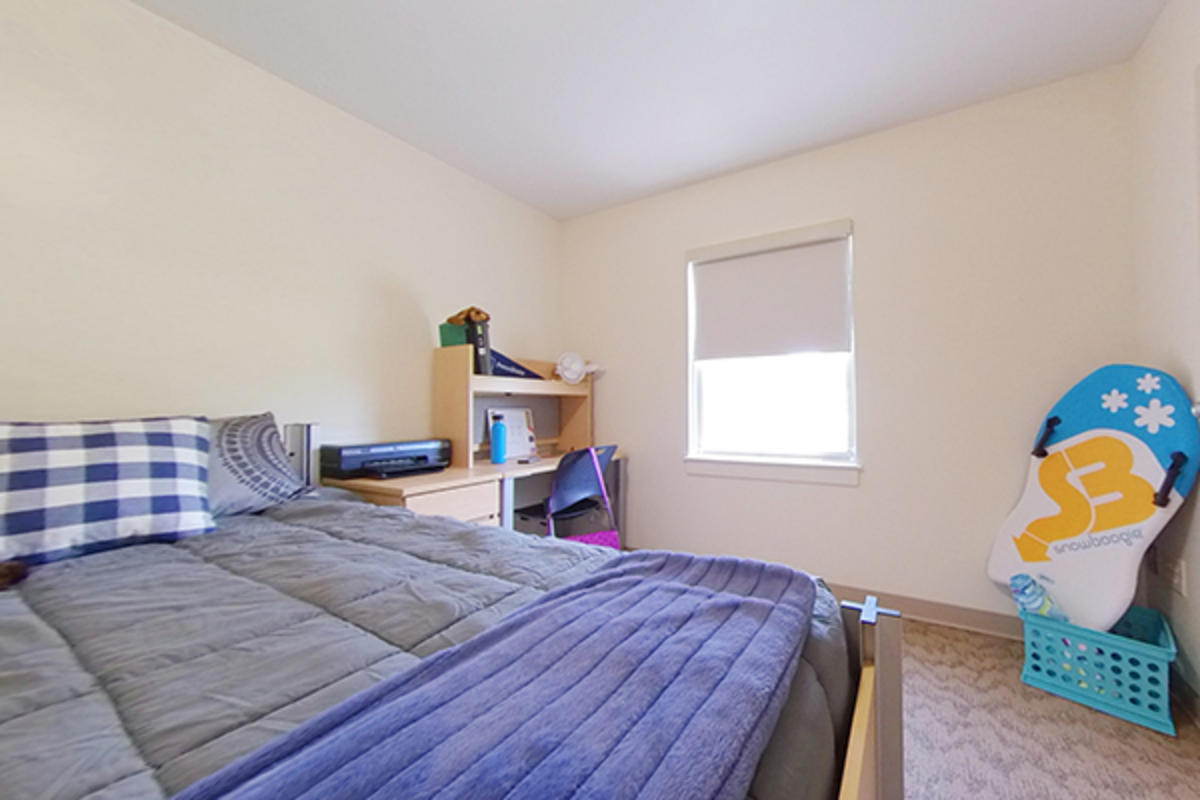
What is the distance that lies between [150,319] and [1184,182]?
3.54 meters

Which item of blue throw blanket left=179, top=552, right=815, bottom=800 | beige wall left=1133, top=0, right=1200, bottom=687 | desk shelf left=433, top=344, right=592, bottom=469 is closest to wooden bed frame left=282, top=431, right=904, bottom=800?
blue throw blanket left=179, top=552, right=815, bottom=800

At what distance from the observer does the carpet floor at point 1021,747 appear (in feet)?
4.20

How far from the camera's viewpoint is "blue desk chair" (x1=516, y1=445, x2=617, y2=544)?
2.40 meters

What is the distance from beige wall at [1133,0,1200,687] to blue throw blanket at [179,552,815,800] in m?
1.86

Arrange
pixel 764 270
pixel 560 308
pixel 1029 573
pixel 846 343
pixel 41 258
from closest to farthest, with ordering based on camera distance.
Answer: pixel 41 258
pixel 1029 573
pixel 846 343
pixel 764 270
pixel 560 308

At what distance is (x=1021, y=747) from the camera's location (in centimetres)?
143

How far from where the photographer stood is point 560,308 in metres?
3.51

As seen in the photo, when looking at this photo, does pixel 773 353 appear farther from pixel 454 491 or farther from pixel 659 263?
pixel 454 491

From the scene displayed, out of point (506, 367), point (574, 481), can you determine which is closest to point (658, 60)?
point (506, 367)

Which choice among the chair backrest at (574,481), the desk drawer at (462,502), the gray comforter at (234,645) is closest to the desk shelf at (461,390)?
the desk drawer at (462,502)

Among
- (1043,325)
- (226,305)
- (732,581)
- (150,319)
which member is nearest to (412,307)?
(226,305)

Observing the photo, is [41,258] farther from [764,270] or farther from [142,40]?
[764,270]

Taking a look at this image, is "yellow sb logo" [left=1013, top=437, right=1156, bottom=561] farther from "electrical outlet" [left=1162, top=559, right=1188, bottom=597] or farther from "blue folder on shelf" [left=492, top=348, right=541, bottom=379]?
"blue folder on shelf" [left=492, top=348, right=541, bottom=379]

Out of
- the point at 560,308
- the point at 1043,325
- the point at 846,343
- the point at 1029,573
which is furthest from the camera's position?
the point at 560,308
